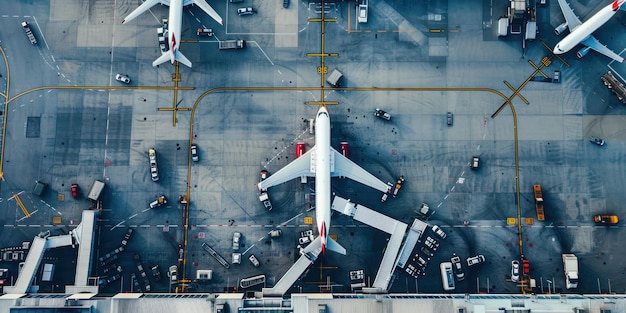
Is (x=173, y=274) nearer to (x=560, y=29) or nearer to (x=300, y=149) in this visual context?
(x=300, y=149)

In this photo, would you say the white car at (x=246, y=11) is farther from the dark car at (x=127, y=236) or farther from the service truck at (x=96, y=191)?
the dark car at (x=127, y=236)

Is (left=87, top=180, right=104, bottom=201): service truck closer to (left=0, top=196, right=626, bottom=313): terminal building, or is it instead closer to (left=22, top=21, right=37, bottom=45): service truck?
(left=0, top=196, right=626, bottom=313): terminal building

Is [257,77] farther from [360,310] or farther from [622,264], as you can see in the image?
[622,264]

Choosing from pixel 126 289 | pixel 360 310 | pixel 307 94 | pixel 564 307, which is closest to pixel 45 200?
pixel 126 289

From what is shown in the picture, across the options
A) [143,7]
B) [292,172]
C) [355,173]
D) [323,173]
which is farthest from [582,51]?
[143,7]

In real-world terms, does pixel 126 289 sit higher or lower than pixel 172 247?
lower

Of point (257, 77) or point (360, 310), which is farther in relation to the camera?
point (257, 77)

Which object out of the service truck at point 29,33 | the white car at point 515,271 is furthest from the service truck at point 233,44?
the white car at point 515,271
